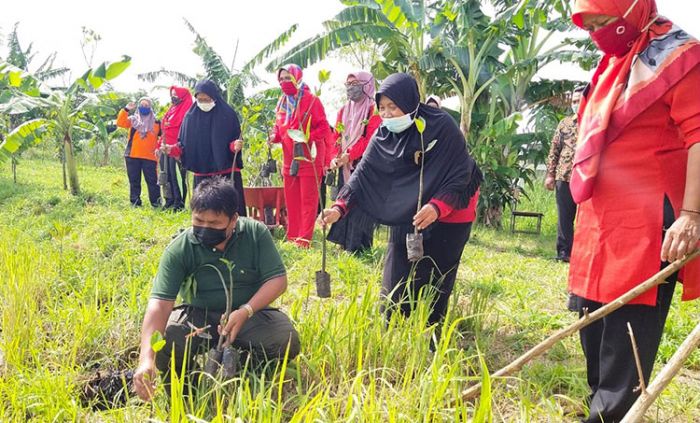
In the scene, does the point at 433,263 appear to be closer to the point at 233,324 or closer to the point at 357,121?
the point at 233,324

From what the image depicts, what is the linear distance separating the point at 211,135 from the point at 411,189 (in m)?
2.89

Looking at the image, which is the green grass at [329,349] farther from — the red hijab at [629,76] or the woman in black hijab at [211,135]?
the woman in black hijab at [211,135]

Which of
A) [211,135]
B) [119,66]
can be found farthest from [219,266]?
[211,135]

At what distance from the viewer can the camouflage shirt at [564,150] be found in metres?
4.29

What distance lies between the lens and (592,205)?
1677 mm

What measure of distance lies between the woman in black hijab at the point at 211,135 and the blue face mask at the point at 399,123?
2.62 metres

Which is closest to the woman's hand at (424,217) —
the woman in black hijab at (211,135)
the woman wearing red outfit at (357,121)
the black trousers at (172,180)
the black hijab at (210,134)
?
the woman wearing red outfit at (357,121)

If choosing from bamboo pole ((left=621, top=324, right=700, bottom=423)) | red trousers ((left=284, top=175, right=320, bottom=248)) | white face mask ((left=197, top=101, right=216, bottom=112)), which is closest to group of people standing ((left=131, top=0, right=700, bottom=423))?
bamboo pole ((left=621, top=324, right=700, bottom=423))

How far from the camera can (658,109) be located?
1.50 m

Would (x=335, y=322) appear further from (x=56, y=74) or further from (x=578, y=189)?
(x=56, y=74)

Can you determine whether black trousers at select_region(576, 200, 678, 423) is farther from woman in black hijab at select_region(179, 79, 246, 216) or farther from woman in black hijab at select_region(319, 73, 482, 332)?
woman in black hijab at select_region(179, 79, 246, 216)

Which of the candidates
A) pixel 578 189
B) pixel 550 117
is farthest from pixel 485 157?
pixel 578 189

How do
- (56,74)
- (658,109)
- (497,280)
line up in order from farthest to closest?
(56,74)
(497,280)
(658,109)

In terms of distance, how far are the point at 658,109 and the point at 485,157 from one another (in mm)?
5097
